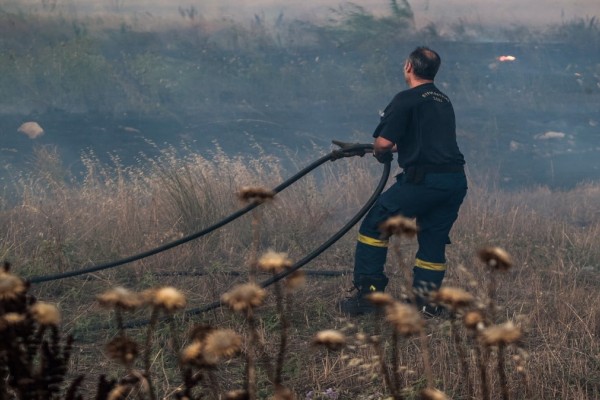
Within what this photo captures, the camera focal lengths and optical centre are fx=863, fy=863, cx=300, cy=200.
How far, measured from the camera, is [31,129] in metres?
15.5

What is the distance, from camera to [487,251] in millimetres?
1854

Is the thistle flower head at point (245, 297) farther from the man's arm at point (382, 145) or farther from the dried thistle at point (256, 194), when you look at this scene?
the man's arm at point (382, 145)

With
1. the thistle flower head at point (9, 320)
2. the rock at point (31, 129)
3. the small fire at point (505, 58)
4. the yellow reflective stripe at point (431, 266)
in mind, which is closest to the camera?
the thistle flower head at point (9, 320)

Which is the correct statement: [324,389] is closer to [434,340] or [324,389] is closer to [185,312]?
[434,340]

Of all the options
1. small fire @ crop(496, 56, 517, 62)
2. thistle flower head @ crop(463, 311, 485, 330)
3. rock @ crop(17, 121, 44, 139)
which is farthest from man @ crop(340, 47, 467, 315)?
small fire @ crop(496, 56, 517, 62)

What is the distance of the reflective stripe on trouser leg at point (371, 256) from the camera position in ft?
18.8

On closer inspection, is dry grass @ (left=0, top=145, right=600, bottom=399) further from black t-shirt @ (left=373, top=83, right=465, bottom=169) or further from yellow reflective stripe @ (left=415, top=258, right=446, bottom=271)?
black t-shirt @ (left=373, top=83, right=465, bottom=169)

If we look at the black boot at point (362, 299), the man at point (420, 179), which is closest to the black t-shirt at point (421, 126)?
the man at point (420, 179)

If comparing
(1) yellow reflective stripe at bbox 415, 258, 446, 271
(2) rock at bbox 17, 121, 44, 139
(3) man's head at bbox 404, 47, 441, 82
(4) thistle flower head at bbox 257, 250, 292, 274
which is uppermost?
(3) man's head at bbox 404, 47, 441, 82

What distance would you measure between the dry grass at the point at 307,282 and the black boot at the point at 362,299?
0.31ft

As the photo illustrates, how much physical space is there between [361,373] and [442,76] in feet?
59.1

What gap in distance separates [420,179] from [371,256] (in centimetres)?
61

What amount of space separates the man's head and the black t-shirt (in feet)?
0.23

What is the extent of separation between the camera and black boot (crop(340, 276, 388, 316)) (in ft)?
18.9
